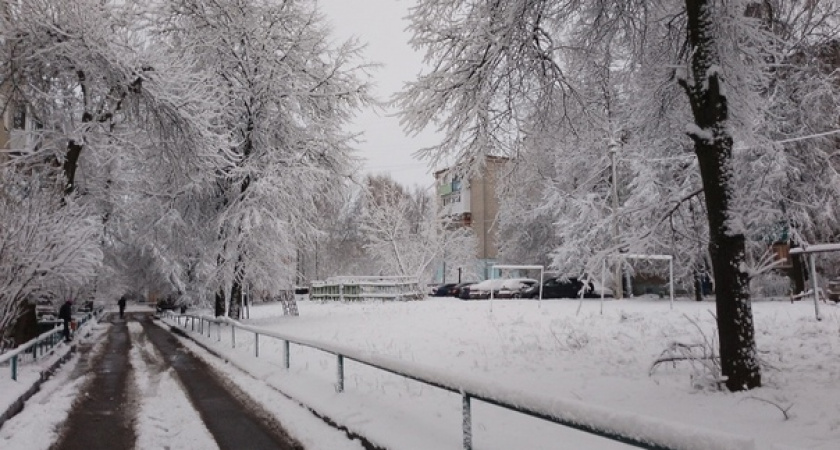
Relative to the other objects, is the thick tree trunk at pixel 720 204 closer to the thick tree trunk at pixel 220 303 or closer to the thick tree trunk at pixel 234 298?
the thick tree trunk at pixel 234 298

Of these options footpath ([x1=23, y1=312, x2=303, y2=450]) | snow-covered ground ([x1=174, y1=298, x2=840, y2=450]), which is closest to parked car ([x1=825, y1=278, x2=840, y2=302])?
snow-covered ground ([x1=174, y1=298, x2=840, y2=450])

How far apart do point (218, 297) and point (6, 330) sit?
11547 millimetres

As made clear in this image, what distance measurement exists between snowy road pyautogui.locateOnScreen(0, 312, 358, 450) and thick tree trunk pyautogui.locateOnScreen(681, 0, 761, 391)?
14.6 feet

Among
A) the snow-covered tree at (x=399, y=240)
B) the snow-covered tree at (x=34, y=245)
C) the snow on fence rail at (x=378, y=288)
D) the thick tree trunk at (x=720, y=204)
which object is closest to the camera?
the thick tree trunk at (x=720, y=204)

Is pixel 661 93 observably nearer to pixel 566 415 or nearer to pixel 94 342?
pixel 566 415

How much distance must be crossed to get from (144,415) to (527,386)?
5374 mm

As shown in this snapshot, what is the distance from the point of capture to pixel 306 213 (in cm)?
2242

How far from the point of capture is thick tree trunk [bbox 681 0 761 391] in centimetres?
648

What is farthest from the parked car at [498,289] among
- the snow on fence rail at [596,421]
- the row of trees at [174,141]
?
the snow on fence rail at [596,421]

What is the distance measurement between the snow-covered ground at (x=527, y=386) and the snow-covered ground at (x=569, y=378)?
2cm

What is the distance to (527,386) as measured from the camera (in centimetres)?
754

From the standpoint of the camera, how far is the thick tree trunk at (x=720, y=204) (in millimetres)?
6480

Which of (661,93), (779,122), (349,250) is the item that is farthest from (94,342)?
(349,250)

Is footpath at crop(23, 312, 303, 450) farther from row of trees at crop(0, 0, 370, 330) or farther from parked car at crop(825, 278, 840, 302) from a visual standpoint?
parked car at crop(825, 278, 840, 302)
